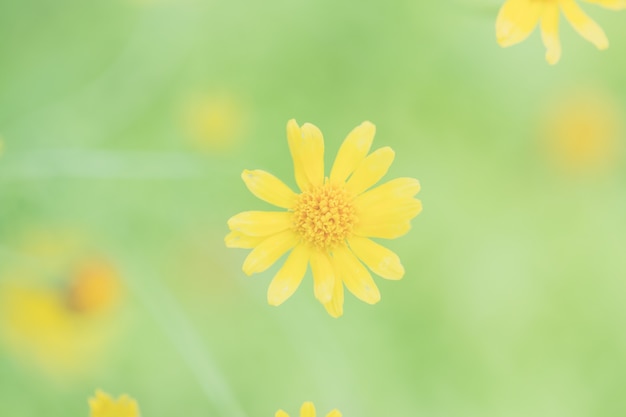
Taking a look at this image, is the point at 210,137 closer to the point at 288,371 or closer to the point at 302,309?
the point at 302,309

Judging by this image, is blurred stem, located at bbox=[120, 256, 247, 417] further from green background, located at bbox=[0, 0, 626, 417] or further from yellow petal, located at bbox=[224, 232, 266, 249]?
yellow petal, located at bbox=[224, 232, 266, 249]

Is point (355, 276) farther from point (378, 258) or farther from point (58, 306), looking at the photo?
point (58, 306)

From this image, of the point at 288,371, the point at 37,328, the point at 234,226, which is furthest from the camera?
the point at 288,371

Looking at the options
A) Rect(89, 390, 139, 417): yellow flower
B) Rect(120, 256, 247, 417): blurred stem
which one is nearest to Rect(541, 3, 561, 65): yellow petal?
Rect(89, 390, 139, 417): yellow flower

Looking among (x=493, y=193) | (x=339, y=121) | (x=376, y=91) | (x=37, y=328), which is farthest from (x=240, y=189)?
(x=493, y=193)

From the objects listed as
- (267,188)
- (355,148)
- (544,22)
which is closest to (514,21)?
(544,22)

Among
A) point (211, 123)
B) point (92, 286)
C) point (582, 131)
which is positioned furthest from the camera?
point (582, 131)

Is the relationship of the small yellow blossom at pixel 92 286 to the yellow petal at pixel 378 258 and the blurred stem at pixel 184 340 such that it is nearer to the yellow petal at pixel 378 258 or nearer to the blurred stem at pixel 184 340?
the blurred stem at pixel 184 340
